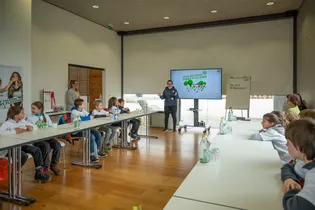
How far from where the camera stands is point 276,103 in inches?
271

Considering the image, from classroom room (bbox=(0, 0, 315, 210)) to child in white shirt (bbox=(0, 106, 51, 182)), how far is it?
0.02m

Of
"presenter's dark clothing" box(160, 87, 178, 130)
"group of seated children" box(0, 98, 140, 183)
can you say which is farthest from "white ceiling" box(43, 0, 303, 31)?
"group of seated children" box(0, 98, 140, 183)

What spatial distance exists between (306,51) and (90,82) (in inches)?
254

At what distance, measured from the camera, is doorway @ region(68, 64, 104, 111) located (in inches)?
312

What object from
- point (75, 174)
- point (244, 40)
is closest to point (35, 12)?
point (75, 174)

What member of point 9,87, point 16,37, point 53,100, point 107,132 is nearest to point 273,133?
point 107,132

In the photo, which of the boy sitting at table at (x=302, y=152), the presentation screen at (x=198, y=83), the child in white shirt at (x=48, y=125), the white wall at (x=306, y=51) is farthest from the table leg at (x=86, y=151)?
the presentation screen at (x=198, y=83)

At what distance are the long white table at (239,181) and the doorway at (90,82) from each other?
6.00 m

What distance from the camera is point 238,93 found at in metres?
6.85

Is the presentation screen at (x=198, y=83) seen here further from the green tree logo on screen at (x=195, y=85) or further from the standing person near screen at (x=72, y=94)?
the standing person near screen at (x=72, y=94)

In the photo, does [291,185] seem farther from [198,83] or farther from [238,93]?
[198,83]

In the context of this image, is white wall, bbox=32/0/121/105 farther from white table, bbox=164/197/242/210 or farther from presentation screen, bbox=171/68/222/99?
white table, bbox=164/197/242/210

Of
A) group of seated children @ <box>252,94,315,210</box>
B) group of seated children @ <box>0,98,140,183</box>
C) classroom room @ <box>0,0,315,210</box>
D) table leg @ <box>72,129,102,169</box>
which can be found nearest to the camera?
group of seated children @ <box>252,94,315,210</box>

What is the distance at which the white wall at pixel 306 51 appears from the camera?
455 centimetres
